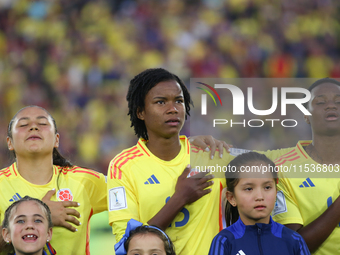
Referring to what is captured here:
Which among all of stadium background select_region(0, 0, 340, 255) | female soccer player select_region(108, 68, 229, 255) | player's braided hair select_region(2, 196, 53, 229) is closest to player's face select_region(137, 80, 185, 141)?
female soccer player select_region(108, 68, 229, 255)

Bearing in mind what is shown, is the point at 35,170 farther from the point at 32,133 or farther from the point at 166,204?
the point at 166,204

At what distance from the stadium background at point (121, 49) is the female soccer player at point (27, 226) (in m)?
3.24

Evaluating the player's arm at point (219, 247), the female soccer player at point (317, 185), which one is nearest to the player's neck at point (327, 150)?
the female soccer player at point (317, 185)

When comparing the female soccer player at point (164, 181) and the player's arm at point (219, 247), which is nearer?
the player's arm at point (219, 247)

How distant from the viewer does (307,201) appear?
239 cm

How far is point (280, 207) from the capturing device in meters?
2.37

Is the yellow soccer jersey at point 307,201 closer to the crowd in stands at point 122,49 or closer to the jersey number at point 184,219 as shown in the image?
the jersey number at point 184,219

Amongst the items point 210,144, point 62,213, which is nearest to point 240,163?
point 210,144

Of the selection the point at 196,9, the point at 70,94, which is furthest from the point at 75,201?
the point at 196,9

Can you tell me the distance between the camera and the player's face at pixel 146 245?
6.72 ft

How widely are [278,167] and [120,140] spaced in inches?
139

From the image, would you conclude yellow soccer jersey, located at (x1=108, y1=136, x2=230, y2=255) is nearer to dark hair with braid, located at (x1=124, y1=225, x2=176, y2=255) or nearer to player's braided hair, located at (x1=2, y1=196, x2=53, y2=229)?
dark hair with braid, located at (x1=124, y1=225, x2=176, y2=255)

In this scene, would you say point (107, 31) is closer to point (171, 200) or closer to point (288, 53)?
point (288, 53)

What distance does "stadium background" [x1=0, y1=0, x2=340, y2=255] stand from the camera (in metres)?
5.86
